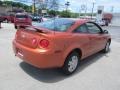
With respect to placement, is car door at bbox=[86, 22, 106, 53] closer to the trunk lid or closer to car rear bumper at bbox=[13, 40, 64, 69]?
car rear bumper at bbox=[13, 40, 64, 69]

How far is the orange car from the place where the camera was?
4.23m

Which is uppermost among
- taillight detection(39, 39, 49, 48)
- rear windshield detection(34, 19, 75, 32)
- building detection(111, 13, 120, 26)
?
rear windshield detection(34, 19, 75, 32)

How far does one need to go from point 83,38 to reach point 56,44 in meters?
1.31

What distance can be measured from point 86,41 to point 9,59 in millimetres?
2590

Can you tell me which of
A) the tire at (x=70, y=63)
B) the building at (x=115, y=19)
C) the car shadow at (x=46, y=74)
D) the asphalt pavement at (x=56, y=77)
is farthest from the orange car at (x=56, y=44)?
the building at (x=115, y=19)

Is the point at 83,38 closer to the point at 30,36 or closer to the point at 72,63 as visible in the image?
the point at 72,63

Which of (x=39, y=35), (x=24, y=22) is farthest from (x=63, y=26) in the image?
(x=24, y=22)

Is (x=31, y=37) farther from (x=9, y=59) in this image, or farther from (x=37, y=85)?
(x=9, y=59)

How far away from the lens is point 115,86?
14.5 ft

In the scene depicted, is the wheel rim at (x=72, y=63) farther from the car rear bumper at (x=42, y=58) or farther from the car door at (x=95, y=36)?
the car door at (x=95, y=36)

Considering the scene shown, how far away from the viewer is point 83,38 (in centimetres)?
533

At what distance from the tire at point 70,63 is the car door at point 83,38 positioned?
1.08 feet

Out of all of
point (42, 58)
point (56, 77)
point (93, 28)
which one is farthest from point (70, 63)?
point (93, 28)

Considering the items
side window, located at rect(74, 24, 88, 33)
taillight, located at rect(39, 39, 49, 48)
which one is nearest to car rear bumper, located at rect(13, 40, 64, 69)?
taillight, located at rect(39, 39, 49, 48)
